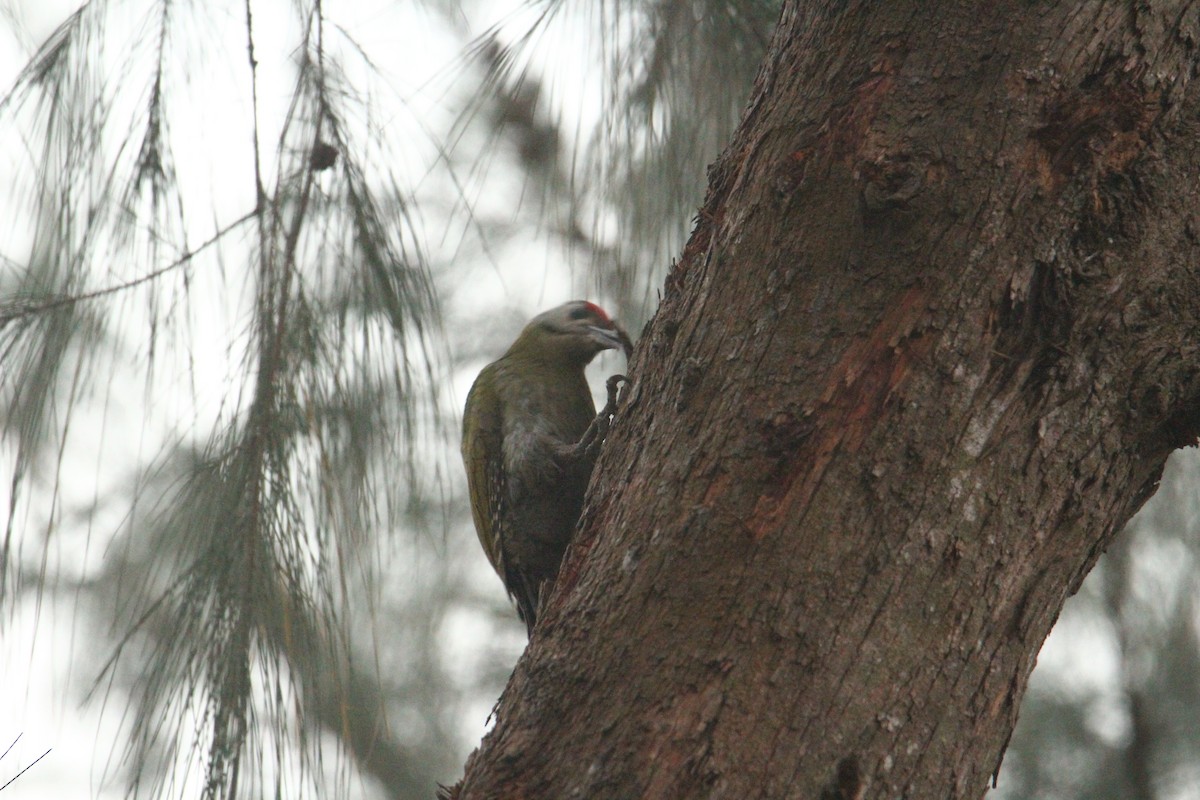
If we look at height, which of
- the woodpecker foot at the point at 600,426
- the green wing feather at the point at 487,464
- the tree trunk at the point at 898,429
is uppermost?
the green wing feather at the point at 487,464

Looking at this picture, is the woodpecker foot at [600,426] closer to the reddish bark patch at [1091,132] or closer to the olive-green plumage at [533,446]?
the olive-green plumage at [533,446]

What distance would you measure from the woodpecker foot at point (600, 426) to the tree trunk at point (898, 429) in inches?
51.4

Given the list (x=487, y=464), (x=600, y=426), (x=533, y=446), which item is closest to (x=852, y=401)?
(x=600, y=426)

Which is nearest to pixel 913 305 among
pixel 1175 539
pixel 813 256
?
pixel 813 256

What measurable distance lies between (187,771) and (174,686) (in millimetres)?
145

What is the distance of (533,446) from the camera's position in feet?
10.8

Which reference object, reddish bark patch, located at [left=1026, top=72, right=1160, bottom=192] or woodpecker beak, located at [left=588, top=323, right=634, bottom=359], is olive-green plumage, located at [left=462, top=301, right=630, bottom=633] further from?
reddish bark patch, located at [left=1026, top=72, right=1160, bottom=192]

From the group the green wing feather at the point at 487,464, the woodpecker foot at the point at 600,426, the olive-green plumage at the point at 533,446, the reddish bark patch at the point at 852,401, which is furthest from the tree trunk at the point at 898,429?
the green wing feather at the point at 487,464

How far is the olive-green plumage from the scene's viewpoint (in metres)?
3.29

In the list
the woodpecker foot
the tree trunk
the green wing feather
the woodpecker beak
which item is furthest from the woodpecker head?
the tree trunk

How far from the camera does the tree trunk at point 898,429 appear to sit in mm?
1204

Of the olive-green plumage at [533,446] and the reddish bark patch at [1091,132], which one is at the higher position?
the olive-green plumage at [533,446]

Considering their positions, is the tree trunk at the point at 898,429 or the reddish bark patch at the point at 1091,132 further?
the reddish bark patch at the point at 1091,132

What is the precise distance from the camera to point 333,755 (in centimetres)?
213
